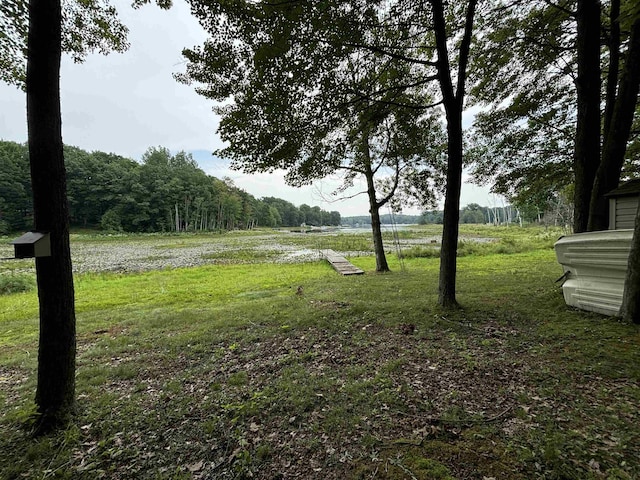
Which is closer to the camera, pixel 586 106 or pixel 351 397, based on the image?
pixel 351 397

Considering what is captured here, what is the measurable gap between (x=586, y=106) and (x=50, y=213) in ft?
27.9

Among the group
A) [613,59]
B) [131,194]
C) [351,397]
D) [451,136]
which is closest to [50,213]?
[351,397]

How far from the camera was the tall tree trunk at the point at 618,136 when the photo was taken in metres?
4.40

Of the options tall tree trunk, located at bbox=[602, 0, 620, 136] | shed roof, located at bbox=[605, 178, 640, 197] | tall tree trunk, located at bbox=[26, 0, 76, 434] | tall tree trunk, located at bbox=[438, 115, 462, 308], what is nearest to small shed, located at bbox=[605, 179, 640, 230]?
shed roof, located at bbox=[605, 178, 640, 197]

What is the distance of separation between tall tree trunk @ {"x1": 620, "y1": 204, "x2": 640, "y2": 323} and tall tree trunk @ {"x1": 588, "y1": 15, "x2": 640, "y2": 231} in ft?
5.48

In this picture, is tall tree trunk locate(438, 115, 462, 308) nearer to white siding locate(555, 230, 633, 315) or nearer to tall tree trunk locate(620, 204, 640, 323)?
white siding locate(555, 230, 633, 315)

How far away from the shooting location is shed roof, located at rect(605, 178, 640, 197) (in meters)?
4.38

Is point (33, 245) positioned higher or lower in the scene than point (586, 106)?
lower

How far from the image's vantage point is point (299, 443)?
2.41 m

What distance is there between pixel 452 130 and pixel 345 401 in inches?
189

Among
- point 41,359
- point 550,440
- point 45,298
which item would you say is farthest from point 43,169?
point 550,440

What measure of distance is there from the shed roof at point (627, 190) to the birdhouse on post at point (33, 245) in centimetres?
759

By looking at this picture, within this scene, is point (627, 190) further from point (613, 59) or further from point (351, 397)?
point (351, 397)

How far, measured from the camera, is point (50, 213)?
2.60m
